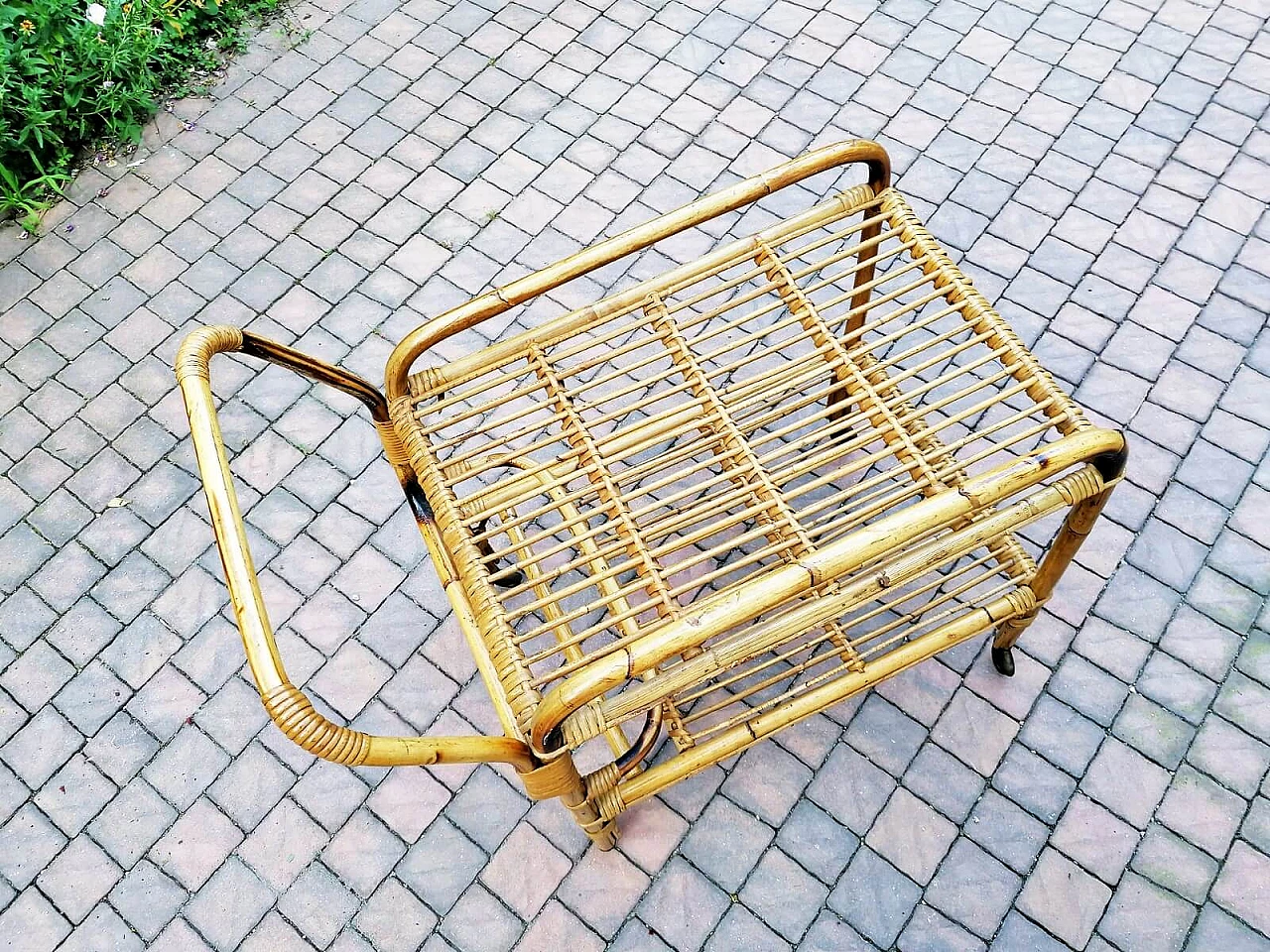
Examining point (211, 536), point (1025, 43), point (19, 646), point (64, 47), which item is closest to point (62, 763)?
point (19, 646)

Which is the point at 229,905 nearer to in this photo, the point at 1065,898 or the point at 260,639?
the point at 260,639

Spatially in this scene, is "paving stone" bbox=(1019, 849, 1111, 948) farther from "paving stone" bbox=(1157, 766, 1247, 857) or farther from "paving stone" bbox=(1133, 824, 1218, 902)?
"paving stone" bbox=(1157, 766, 1247, 857)

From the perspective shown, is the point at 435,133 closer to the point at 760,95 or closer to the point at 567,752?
the point at 760,95

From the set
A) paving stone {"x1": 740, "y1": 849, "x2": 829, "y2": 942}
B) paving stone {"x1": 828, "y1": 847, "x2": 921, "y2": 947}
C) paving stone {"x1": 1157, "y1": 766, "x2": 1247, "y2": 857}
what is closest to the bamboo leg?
paving stone {"x1": 1157, "y1": 766, "x2": 1247, "y2": 857}

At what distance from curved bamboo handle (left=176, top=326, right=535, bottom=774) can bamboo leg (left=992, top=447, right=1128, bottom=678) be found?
1.18m

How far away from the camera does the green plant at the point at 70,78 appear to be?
3438mm

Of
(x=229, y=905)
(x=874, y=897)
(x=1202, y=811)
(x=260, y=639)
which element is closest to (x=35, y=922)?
(x=229, y=905)

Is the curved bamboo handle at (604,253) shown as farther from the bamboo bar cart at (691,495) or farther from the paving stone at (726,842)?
the paving stone at (726,842)

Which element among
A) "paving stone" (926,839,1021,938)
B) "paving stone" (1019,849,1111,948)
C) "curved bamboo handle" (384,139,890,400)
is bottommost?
"paving stone" (1019,849,1111,948)

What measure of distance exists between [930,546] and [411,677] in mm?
1457

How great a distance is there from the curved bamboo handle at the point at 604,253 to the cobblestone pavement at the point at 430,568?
96 cm

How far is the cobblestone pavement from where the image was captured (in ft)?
7.36

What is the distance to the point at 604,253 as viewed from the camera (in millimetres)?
1924

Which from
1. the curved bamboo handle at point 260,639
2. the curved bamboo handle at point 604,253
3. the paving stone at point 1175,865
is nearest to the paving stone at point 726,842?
the paving stone at point 1175,865
